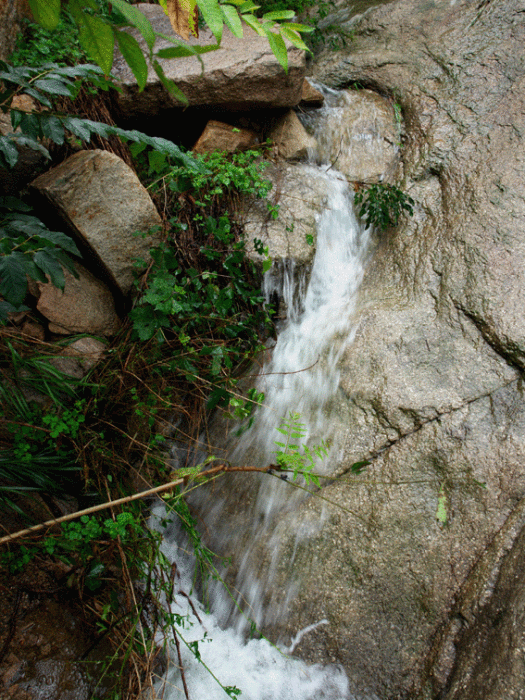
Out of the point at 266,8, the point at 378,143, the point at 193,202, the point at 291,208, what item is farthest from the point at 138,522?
the point at 266,8

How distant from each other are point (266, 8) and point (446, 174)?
302cm

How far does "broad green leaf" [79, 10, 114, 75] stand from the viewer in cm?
80

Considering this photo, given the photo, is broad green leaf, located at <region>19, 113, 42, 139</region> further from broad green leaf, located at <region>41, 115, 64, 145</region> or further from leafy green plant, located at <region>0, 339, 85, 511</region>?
leafy green plant, located at <region>0, 339, 85, 511</region>

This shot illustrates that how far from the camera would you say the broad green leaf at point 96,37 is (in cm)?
80

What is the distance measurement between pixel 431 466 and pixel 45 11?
7.53 ft

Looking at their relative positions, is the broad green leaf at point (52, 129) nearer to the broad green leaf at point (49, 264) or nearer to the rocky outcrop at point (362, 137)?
the broad green leaf at point (49, 264)

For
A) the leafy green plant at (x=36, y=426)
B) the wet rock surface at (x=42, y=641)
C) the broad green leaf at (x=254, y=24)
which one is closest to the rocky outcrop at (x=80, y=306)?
the leafy green plant at (x=36, y=426)

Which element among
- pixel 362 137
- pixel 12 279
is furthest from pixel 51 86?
pixel 362 137

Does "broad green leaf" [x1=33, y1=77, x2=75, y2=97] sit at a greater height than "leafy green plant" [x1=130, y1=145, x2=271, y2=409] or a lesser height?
greater

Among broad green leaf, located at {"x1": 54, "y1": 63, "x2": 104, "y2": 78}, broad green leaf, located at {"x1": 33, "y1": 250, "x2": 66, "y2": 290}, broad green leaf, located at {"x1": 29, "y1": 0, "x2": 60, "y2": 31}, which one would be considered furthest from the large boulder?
broad green leaf, located at {"x1": 29, "y1": 0, "x2": 60, "y2": 31}

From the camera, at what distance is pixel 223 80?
350 cm

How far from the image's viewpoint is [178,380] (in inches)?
111

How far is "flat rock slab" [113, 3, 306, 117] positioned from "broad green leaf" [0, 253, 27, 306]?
232 centimetres

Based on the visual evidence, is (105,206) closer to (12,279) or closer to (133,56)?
(12,279)
